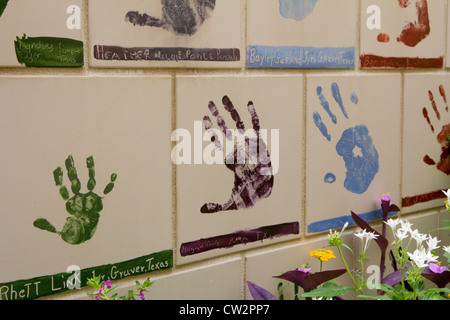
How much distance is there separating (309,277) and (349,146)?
0.64 metres

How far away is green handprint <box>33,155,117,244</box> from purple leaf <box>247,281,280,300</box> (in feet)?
2.00

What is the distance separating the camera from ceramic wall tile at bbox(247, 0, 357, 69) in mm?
2164

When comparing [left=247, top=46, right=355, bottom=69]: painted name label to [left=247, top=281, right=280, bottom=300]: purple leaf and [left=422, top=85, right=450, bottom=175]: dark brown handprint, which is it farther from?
[left=247, top=281, right=280, bottom=300]: purple leaf

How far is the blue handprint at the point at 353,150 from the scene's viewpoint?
2414 mm

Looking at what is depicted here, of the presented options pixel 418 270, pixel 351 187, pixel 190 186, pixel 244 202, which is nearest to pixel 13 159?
pixel 190 186

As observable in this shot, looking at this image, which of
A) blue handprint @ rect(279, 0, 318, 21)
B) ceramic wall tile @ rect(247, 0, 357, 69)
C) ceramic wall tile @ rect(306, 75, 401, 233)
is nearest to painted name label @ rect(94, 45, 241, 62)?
ceramic wall tile @ rect(247, 0, 357, 69)

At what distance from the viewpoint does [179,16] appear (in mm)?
1940

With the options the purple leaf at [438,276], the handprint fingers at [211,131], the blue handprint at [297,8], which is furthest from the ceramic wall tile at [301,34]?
the purple leaf at [438,276]

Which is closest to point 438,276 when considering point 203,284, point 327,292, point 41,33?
point 327,292

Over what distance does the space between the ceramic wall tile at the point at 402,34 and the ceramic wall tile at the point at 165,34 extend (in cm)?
68

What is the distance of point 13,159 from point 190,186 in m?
0.59

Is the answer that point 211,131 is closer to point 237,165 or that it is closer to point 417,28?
point 237,165

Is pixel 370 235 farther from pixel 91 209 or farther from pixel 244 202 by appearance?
pixel 91 209

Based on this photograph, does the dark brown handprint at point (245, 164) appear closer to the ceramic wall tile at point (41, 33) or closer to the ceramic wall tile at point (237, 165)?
the ceramic wall tile at point (237, 165)
